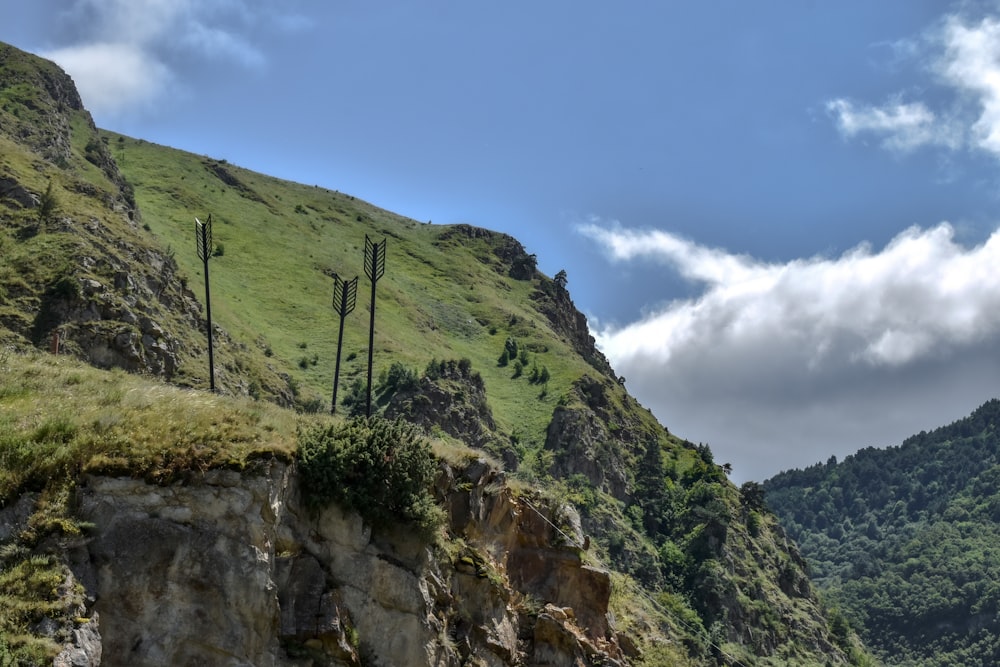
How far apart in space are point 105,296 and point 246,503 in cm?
3894

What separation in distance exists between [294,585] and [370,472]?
3.29 metres

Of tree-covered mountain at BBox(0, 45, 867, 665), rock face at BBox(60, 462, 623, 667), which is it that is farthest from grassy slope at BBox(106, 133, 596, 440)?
rock face at BBox(60, 462, 623, 667)

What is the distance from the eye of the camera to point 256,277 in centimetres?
11544

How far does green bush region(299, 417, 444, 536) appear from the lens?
21.0m

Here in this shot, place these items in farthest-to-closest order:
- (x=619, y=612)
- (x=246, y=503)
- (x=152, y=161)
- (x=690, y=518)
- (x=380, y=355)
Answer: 1. (x=152, y=161)
2. (x=690, y=518)
3. (x=380, y=355)
4. (x=619, y=612)
5. (x=246, y=503)

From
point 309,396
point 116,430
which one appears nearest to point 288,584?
point 116,430

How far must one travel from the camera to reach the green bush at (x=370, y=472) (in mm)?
21047

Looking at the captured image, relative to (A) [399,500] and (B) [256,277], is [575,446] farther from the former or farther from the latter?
(A) [399,500]

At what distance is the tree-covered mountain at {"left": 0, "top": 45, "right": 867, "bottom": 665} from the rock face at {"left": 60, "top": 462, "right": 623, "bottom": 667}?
13cm

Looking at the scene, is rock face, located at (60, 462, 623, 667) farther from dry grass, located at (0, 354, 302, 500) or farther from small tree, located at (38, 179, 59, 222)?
small tree, located at (38, 179, 59, 222)

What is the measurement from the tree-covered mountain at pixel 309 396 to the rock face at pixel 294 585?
0.13 metres

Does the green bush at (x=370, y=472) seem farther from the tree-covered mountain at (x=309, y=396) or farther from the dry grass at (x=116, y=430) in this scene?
the dry grass at (x=116, y=430)

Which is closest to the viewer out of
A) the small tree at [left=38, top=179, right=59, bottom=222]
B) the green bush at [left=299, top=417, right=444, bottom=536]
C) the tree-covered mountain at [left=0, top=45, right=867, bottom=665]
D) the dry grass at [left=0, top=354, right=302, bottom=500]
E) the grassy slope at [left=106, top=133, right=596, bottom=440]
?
the dry grass at [left=0, top=354, right=302, bottom=500]

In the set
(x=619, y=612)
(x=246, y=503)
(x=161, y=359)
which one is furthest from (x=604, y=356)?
(x=246, y=503)
